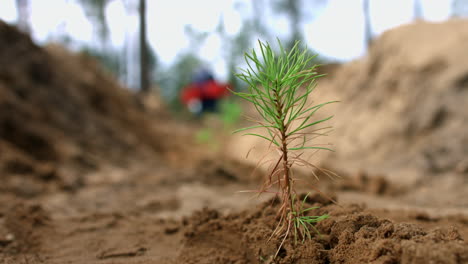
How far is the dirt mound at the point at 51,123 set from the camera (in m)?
3.90

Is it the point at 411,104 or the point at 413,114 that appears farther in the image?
the point at 411,104

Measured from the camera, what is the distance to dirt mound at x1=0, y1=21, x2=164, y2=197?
12.8 feet

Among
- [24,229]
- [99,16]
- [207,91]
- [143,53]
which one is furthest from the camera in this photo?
[99,16]

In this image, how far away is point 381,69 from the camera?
704 cm

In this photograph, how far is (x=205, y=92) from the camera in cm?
1514

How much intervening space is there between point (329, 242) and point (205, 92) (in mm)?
14034

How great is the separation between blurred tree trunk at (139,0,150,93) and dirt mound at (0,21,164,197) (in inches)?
194

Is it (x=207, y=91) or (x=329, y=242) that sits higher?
(x=207, y=91)

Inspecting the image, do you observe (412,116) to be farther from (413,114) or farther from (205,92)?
(205,92)

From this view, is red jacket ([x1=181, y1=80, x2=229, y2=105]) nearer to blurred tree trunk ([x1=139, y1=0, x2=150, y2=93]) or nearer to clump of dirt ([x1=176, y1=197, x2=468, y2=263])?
blurred tree trunk ([x1=139, y1=0, x2=150, y2=93])

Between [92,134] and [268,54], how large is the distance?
5.19 m

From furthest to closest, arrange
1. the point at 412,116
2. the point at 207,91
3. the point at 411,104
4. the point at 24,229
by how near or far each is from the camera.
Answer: the point at 207,91, the point at 411,104, the point at 412,116, the point at 24,229

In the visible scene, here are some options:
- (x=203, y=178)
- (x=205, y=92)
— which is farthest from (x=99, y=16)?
(x=203, y=178)

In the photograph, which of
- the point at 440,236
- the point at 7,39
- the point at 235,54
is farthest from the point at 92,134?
the point at 235,54
